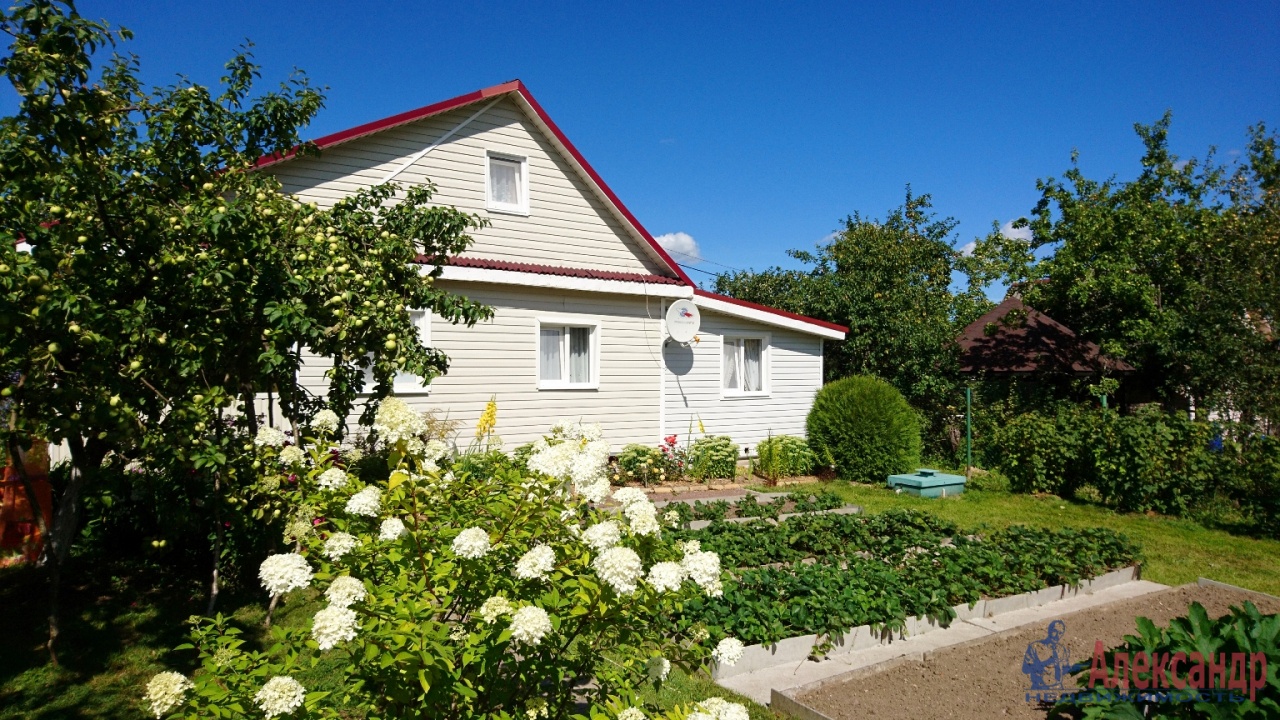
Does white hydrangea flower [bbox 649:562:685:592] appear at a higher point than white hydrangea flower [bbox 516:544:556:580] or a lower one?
lower

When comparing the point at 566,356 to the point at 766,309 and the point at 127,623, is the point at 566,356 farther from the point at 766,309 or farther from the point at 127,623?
the point at 127,623

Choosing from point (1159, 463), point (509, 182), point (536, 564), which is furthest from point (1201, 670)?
point (509, 182)

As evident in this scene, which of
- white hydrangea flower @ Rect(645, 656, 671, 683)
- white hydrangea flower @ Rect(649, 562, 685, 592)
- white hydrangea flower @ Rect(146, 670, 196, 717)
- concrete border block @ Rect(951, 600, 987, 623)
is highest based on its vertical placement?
white hydrangea flower @ Rect(649, 562, 685, 592)

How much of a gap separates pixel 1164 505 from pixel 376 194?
34.5 feet

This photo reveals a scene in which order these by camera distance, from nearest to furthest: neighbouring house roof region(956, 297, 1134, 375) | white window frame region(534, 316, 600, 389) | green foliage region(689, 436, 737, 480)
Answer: white window frame region(534, 316, 600, 389), green foliage region(689, 436, 737, 480), neighbouring house roof region(956, 297, 1134, 375)

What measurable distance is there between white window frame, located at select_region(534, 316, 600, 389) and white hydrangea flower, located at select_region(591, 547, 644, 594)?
8.95 m

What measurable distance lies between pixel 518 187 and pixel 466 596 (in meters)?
9.97

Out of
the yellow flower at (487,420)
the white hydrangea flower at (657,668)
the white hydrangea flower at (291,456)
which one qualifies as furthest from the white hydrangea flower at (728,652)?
the yellow flower at (487,420)

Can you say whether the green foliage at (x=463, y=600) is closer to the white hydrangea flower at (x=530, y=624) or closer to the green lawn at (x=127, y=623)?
the white hydrangea flower at (x=530, y=624)

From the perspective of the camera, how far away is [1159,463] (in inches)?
373

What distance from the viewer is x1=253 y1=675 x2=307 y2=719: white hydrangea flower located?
1914mm

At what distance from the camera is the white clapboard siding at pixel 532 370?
33.3 feet

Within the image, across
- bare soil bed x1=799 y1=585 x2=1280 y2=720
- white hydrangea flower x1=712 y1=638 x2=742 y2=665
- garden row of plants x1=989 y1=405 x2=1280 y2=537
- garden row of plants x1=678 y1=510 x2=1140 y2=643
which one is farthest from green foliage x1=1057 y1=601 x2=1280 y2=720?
garden row of plants x1=989 y1=405 x2=1280 y2=537

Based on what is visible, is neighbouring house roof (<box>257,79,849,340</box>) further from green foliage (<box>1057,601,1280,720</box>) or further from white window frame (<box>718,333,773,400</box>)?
green foliage (<box>1057,601,1280,720</box>)
